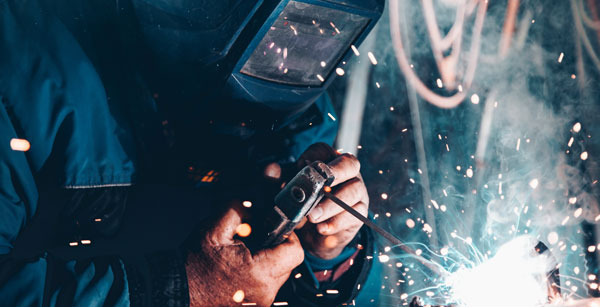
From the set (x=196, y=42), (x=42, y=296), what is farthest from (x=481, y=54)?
(x=42, y=296)

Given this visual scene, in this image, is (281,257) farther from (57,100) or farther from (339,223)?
(57,100)

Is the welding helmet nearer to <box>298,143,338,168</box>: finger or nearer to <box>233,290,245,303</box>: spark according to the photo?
<box>298,143,338,168</box>: finger

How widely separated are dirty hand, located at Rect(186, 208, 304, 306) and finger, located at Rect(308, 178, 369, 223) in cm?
17

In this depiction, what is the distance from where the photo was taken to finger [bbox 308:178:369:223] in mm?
1455

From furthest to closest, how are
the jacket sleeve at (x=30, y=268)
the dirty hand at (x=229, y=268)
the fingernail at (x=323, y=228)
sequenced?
1. the fingernail at (x=323, y=228)
2. the dirty hand at (x=229, y=268)
3. the jacket sleeve at (x=30, y=268)

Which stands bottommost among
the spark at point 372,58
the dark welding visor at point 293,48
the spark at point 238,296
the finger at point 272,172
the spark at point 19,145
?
the spark at point 238,296

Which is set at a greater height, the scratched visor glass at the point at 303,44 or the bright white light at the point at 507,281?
the scratched visor glass at the point at 303,44

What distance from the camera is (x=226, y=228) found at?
1318 mm

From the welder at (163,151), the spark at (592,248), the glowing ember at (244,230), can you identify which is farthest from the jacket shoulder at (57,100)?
the spark at (592,248)

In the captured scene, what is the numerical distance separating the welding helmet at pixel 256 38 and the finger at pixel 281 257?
58cm

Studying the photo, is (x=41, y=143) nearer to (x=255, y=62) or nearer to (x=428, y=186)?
(x=255, y=62)

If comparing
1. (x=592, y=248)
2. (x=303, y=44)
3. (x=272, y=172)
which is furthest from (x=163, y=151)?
(x=592, y=248)

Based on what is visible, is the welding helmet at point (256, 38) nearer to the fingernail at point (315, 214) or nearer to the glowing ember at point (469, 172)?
the fingernail at point (315, 214)

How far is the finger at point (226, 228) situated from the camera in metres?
1.31
